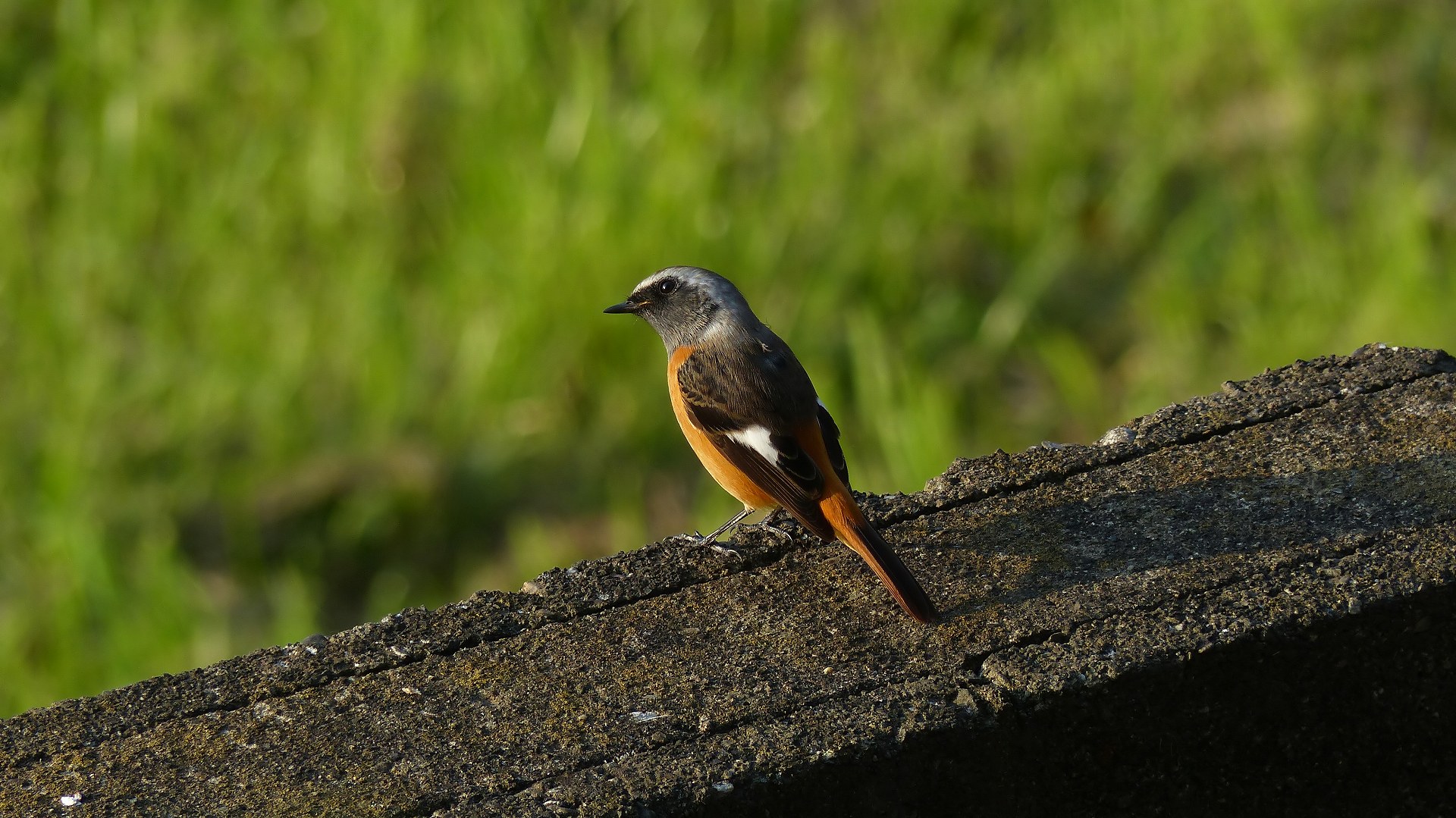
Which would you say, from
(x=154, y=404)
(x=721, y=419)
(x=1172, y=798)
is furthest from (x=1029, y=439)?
(x=1172, y=798)

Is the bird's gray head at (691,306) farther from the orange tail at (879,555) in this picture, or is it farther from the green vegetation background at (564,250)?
the orange tail at (879,555)

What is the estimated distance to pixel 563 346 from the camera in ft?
17.3

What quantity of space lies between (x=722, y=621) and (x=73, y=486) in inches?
115

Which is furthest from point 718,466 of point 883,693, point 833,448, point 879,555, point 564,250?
point 564,250

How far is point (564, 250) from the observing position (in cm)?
541

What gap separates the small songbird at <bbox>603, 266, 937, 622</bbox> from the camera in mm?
2770

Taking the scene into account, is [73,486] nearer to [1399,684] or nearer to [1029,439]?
[1029,439]

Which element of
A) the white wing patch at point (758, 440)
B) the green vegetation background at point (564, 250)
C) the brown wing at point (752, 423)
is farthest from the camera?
the green vegetation background at point (564, 250)

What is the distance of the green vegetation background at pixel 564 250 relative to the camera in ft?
15.8

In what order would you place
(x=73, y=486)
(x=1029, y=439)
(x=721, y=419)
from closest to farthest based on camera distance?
(x=721, y=419)
(x=73, y=486)
(x=1029, y=439)

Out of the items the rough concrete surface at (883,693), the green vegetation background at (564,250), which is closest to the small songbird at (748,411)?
the rough concrete surface at (883,693)

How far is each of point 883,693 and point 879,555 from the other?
0.30 metres

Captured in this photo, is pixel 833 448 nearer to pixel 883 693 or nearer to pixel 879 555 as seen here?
pixel 879 555

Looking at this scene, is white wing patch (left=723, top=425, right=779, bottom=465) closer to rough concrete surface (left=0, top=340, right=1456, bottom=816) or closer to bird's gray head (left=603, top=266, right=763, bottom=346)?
bird's gray head (left=603, top=266, right=763, bottom=346)
